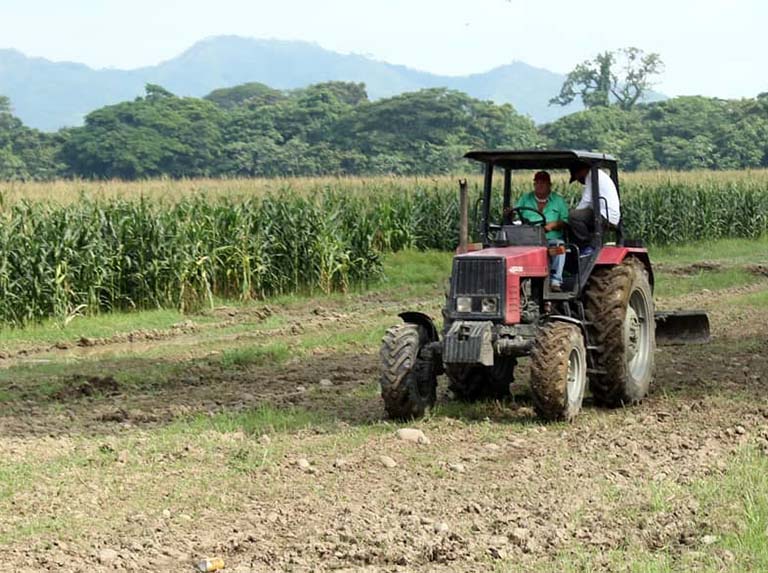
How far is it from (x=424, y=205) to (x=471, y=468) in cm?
1786

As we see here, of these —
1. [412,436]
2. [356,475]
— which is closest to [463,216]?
[412,436]

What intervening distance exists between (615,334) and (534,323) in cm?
71

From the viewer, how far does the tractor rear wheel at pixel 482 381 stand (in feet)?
35.2

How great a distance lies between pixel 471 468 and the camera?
27.4 feet

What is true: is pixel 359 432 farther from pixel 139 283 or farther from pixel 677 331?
pixel 139 283

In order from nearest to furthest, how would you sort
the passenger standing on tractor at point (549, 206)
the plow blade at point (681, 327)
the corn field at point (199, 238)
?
the passenger standing on tractor at point (549, 206) → the plow blade at point (681, 327) → the corn field at point (199, 238)

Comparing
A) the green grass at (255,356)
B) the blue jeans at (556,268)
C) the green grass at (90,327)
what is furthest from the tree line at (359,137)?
the blue jeans at (556,268)

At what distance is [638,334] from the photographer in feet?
36.4

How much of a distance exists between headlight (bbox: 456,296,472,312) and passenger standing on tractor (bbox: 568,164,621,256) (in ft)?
Result: 3.98

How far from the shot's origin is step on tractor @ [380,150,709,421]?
9.58 meters

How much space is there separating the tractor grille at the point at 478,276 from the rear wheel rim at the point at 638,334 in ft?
5.33

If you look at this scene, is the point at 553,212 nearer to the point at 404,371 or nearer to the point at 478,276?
the point at 478,276

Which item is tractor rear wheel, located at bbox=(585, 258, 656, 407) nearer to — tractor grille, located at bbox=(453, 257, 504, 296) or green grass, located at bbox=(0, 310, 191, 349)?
tractor grille, located at bbox=(453, 257, 504, 296)

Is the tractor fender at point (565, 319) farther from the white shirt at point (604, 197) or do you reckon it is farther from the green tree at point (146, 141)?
the green tree at point (146, 141)
